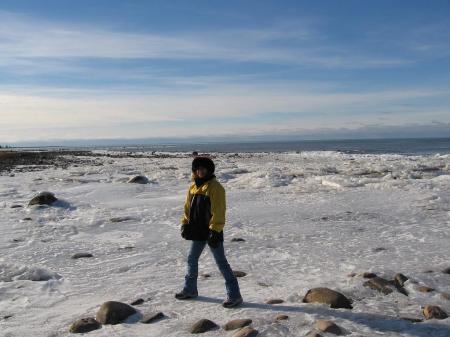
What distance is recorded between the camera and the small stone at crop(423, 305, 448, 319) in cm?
534

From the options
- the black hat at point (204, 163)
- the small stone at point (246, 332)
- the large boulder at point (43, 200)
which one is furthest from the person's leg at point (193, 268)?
the large boulder at point (43, 200)

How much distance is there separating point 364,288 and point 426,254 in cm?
254

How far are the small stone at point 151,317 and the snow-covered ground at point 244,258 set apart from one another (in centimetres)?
8

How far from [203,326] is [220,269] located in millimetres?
1002

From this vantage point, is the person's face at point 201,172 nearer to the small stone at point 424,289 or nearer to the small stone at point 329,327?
the small stone at point 329,327

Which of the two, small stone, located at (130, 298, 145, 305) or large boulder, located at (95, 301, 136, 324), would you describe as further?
small stone, located at (130, 298, 145, 305)

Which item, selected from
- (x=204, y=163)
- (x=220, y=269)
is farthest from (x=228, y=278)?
(x=204, y=163)

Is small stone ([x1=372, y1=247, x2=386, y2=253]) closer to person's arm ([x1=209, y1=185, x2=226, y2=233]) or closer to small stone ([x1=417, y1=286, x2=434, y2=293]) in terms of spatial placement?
small stone ([x1=417, y1=286, x2=434, y2=293])

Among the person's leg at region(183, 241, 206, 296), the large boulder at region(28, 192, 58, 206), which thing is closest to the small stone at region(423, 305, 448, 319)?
the person's leg at region(183, 241, 206, 296)

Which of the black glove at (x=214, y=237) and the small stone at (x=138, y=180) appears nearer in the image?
the black glove at (x=214, y=237)

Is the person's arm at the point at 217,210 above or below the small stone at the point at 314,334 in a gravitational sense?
above

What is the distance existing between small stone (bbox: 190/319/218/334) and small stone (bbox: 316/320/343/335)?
1.18 m

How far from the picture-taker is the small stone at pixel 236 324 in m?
5.13

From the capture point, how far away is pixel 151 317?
5508 mm
